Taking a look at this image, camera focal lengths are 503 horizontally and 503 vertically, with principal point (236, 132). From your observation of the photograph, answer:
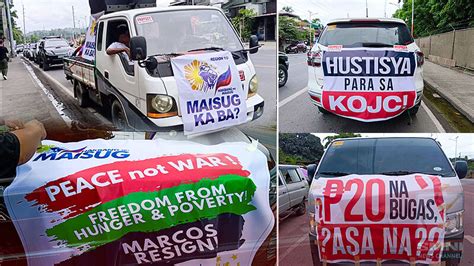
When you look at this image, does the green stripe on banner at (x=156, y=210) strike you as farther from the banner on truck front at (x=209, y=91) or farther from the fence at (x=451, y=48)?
the fence at (x=451, y=48)

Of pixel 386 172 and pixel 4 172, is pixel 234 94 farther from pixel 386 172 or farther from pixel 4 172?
pixel 4 172

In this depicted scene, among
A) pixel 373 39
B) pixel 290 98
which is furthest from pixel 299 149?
pixel 373 39

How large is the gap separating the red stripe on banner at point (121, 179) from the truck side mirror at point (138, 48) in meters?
0.44

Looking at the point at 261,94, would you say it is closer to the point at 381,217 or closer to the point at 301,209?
the point at 301,209

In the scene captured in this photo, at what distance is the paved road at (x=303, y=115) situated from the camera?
7.16ft

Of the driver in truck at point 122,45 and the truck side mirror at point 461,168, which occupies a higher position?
the driver in truck at point 122,45

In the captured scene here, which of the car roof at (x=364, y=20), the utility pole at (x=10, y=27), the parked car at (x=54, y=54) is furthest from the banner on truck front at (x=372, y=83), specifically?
the utility pole at (x=10, y=27)

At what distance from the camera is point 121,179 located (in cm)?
212

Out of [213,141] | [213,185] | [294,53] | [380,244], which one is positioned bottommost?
[380,244]

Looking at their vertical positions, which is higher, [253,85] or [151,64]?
[151,64]

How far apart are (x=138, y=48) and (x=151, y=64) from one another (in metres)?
0.09

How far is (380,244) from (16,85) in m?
1.71

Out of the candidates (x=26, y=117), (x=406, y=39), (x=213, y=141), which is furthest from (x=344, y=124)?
(x=26, y=117)

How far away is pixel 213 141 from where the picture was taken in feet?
7.22
